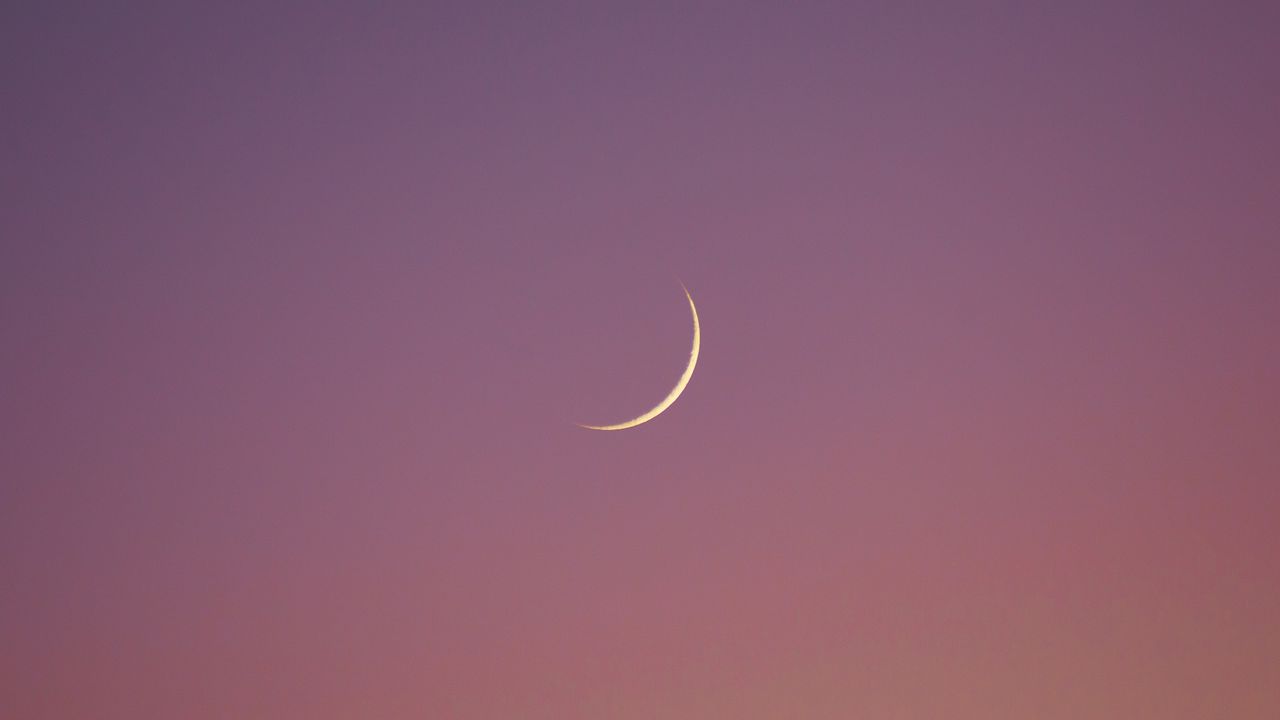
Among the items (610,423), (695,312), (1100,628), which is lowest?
(1100,628)

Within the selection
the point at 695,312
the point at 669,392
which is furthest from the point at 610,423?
the point at 695,312

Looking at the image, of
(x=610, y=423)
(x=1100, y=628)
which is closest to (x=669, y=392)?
(x=610, y=423)

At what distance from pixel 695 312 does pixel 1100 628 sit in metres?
3.51

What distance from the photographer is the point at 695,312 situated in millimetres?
7754

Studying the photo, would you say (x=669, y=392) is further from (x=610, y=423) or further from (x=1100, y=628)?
(x=1100, y=628)

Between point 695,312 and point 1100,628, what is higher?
point 695,312

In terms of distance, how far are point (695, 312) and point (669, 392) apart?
0.59 metres

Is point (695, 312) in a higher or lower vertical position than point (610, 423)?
higher

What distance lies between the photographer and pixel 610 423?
301 inches

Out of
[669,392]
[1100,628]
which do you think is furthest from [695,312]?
[1100,628]

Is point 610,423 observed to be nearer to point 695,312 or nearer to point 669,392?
point 669,392

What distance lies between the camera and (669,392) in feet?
25.3

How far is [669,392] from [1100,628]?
3357 mm

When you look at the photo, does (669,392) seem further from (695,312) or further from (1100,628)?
(1100,628)
